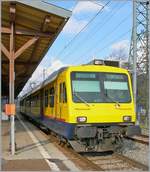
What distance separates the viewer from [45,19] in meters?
12.6

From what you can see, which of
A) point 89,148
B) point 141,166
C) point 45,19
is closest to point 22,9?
point 45,19

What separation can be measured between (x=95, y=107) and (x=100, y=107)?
0.57ft

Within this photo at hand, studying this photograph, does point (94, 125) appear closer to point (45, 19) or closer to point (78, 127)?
point (78, 127)

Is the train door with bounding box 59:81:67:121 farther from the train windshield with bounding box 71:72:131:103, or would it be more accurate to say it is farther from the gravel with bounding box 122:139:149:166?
the gravel with bounding box 122:139:149:166

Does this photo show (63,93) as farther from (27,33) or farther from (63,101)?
(27,33)

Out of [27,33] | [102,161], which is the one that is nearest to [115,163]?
[102,161]

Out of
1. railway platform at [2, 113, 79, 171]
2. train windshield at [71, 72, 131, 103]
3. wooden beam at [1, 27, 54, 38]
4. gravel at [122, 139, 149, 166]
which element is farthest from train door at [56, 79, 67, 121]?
gravel at [122, 139, 149, 166]

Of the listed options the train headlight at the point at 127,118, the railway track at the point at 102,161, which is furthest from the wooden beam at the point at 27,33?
the railway track at the point at 102,161

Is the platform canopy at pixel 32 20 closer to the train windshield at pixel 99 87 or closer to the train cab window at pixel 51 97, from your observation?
the train windshield at pixel 99 87

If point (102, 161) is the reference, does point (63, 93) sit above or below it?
above

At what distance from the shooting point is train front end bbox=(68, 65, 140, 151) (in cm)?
1219

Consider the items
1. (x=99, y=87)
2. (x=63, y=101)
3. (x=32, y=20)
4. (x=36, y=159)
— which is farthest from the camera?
(x=32, y=20)

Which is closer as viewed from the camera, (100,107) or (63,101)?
(100,107)

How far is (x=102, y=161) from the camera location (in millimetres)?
12195
